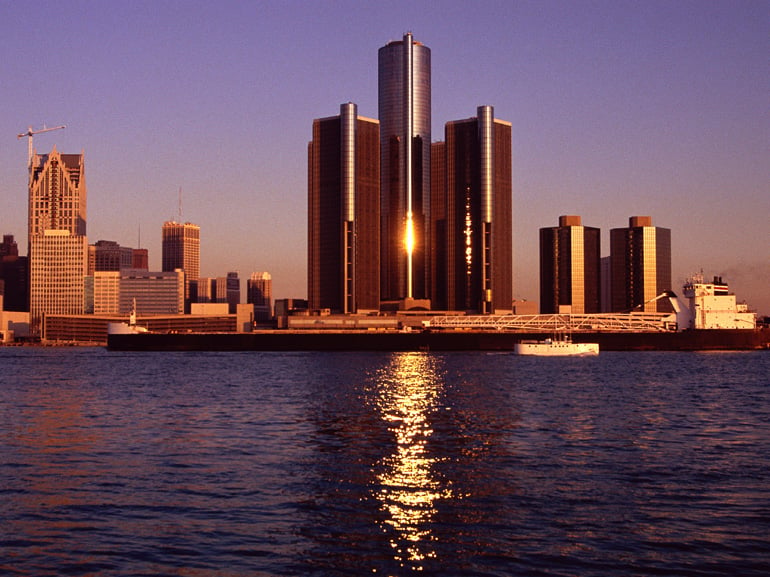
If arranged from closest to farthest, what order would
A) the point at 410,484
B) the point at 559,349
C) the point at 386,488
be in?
the point at 386,488
the point at 410,484
the point at 559,349

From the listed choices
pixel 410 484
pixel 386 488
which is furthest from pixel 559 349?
pixel 386 488

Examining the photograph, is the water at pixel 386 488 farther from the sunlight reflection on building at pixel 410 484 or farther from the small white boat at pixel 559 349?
the small white boat at pixel 559 349

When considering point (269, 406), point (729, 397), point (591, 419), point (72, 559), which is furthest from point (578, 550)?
point (729, 397)

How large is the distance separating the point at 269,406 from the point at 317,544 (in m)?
45.0

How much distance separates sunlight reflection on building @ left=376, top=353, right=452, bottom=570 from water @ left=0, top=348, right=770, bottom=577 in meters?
0.14

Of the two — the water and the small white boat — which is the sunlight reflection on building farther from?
the small white boat

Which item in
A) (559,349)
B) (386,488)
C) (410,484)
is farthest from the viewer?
(559,349)

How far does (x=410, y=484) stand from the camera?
3706 centimetres

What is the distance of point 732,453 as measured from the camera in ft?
149

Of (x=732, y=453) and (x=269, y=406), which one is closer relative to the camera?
(x=732, y=453)

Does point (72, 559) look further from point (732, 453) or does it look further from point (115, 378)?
point (115, 378)

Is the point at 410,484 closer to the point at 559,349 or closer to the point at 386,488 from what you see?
the point at 386,488

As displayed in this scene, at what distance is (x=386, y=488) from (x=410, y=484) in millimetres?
1446

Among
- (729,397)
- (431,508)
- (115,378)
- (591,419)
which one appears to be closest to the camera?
(431,508)
